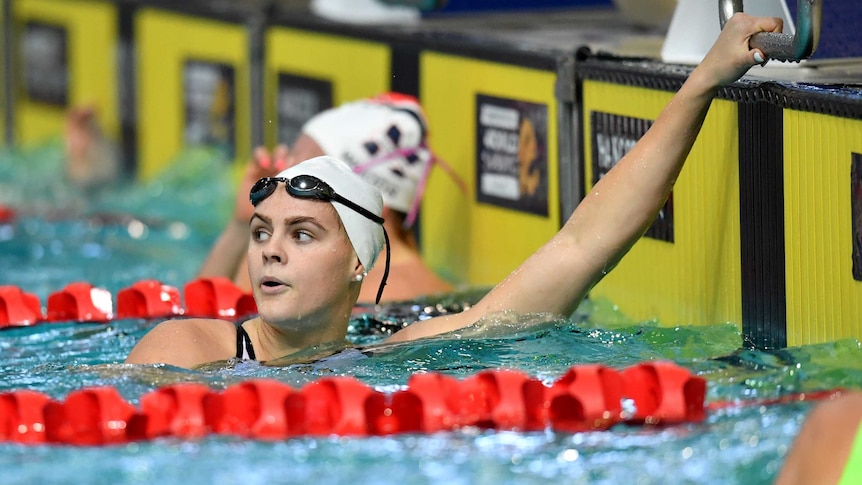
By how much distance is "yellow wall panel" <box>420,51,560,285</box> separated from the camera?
4586 mm

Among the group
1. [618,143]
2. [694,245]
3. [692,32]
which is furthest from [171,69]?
[694,245]

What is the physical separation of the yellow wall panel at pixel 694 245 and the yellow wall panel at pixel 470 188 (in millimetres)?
442

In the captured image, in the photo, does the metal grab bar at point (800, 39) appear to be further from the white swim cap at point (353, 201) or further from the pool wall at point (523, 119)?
the white swim cap at point (353, 201)

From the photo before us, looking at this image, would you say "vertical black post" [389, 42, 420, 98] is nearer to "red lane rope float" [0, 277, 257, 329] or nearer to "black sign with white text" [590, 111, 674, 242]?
"black sign with white text" [590, 111, 674, 242]

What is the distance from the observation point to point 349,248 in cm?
331

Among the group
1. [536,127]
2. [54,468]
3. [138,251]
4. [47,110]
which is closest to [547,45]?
[536,127]

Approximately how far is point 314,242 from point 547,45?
176 cm

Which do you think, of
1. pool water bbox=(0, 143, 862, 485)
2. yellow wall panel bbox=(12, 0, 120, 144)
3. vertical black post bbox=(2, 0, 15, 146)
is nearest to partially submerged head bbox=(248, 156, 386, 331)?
pool water bbox=(0, 143, 862, 485)

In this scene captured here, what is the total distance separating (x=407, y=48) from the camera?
5.35 meters

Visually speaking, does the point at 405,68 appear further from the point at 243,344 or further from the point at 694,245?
the point at 243,344

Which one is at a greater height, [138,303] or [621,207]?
[621,207]

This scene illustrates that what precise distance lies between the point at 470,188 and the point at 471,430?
2.38m

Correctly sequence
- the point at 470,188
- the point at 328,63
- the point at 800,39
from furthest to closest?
1. the point at 328,63
2. the point at 470,188
3. the point at 800,39

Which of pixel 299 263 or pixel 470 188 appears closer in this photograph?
pixel 299 263
